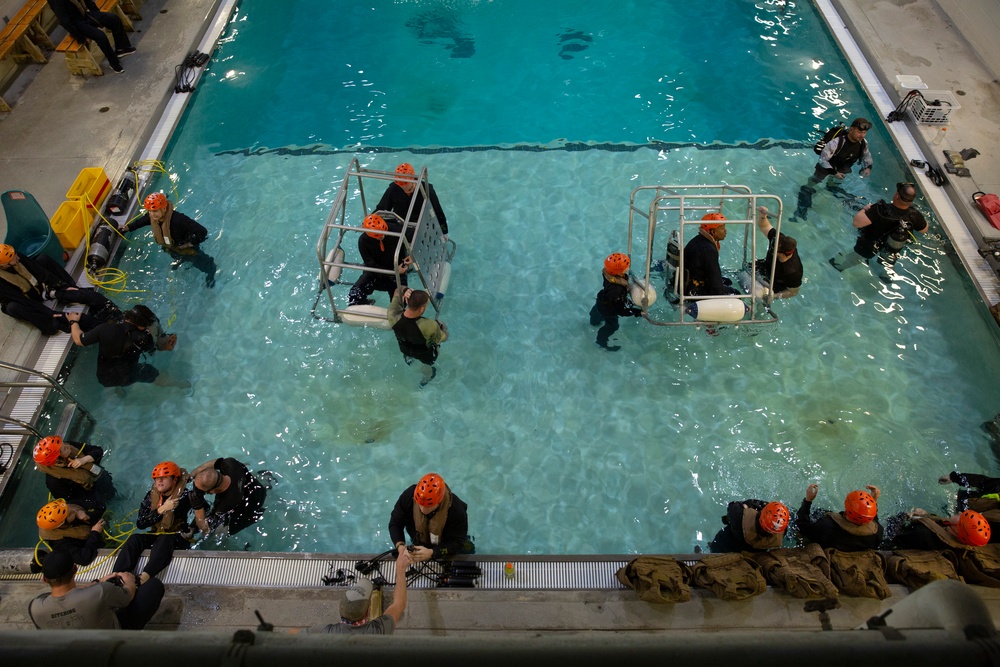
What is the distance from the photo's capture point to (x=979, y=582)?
557cm

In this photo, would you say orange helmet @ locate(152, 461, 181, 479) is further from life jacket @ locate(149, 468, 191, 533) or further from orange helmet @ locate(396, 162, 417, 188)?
orange helmet @ locate(396, 162, 417, 188)

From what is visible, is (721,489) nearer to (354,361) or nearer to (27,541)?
(354,361)

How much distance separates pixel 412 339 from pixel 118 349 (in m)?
3.34

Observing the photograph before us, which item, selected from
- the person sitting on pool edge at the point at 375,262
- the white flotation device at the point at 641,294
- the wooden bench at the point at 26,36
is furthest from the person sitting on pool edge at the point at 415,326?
the wooden bench at the point at 26,36

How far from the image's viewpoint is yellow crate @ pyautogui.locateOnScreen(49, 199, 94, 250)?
27.9ft

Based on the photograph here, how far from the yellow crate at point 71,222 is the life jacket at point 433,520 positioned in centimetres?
674

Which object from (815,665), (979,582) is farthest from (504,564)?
Result: (815,665)

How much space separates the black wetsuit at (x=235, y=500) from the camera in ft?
19.7

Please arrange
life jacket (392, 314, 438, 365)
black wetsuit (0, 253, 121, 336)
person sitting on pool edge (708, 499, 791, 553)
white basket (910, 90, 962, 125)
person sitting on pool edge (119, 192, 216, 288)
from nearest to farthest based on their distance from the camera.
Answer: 1. person sitting on pool edge (708, 499, 791, 553)
2. life jacket (392, 314, 438, 365)
3. black wetsuit (0, 253, 121, 336)
4. person sitting on pool edge (119, 192, 216, 288)
5. white basket (910, 90, 962, 125)

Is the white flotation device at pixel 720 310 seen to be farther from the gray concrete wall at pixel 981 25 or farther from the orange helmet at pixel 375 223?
the gray concrete wall at pixel 981 25

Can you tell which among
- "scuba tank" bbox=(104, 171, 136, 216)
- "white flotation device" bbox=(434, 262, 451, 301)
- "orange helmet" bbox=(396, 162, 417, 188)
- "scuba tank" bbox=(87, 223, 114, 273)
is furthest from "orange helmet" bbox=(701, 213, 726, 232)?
"scuba tank" bbox=(104, 171, 136, 216)

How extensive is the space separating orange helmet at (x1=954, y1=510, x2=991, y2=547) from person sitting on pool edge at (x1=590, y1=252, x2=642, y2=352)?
11.9 ft

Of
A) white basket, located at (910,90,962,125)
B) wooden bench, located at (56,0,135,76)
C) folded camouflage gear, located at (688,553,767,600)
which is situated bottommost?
folded camouflage gear, located at (688,553,767,600)

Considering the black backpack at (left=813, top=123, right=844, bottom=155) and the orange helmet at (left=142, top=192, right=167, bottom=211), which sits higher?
the orange helmet at (left=142, top=192, right=167, bottom=211)
